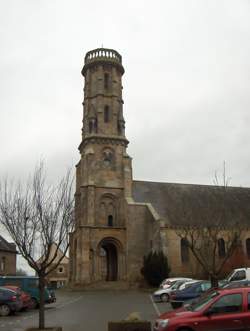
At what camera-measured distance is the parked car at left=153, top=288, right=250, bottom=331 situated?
10.0 metres

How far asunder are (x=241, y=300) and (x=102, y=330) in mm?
5371

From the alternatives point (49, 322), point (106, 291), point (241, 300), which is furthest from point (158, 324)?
point (106, 291)

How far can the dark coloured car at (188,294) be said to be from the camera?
19453mm

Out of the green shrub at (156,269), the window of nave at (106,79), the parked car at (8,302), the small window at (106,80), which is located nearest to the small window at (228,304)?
the parked car at (8,302)

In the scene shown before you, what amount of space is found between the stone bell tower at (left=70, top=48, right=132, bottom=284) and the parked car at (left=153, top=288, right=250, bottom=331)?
1194 inches

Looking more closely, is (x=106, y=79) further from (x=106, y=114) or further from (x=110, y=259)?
(x=110, y=259)

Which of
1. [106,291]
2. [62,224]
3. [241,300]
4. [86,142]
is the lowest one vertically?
[106,291]

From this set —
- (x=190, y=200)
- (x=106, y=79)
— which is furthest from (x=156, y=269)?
(x=106, y=79)

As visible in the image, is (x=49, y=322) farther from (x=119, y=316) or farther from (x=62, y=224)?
(x=62, y=224)

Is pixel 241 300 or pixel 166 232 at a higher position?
pixel 166 232

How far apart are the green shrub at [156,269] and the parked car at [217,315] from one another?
2722 centimetres

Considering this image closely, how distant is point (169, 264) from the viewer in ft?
131

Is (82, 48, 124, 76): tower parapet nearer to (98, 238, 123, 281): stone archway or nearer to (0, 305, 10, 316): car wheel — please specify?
(98, 238, 123, 281): stone archway

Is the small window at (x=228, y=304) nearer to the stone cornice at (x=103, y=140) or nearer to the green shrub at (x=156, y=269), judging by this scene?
the green shrub at (x=156, y=269)
